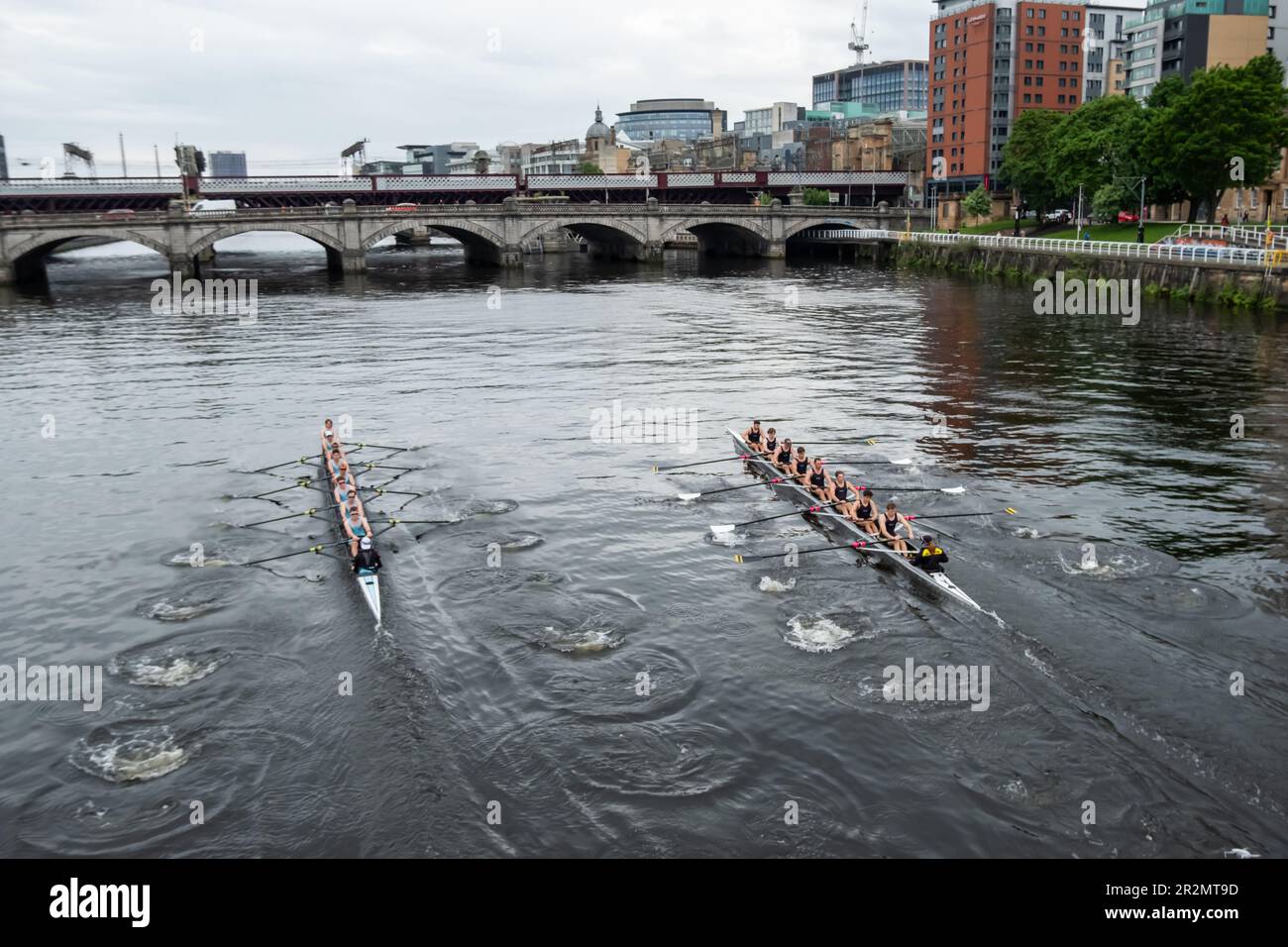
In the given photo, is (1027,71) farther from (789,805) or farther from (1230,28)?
(789,805)

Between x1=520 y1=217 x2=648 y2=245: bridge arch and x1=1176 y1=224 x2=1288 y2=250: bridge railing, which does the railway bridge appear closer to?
x1=520 y1=217 x2=648 y2=245: bridge arch

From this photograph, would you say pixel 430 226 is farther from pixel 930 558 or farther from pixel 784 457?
pixel 930 558

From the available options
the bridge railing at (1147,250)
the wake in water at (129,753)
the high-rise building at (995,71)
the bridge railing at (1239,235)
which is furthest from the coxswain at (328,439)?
the high-rise building at (995,71)

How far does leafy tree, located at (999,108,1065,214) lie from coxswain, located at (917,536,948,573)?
10647cm

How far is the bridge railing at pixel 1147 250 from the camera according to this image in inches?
2832

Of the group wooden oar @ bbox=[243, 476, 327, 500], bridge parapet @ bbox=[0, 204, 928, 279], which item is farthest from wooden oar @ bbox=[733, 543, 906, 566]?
bridge parapet @ bbox=[0, 204, 928, 279]

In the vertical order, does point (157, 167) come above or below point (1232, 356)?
above

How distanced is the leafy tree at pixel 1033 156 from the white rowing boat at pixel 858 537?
322 feet

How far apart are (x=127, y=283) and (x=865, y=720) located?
127 m

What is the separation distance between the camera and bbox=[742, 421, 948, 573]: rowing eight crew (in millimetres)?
26391

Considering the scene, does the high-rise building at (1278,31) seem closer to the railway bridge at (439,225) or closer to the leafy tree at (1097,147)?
the leafy tree at (1097,147)

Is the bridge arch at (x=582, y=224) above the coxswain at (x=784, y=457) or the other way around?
above
